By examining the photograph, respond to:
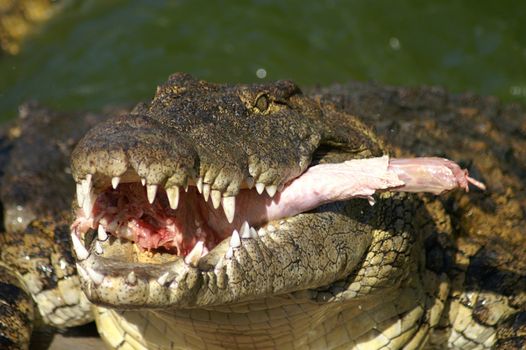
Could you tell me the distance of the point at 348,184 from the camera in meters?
3.77

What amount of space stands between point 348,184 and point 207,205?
616 mm

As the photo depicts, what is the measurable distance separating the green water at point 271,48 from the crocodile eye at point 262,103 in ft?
15.5

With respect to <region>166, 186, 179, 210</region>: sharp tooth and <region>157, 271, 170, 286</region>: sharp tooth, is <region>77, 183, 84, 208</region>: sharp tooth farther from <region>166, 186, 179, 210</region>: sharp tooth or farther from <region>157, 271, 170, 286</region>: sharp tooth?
<region>157, 271, 170, 286</region>: sharp tooth

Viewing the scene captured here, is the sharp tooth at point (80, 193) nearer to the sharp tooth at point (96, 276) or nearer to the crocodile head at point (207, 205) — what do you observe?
the crocodile head at point (207, 205)

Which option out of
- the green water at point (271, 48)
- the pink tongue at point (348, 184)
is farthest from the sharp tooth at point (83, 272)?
the green water at point (271, 48)

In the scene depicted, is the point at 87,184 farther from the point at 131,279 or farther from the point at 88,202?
the point at 131,279

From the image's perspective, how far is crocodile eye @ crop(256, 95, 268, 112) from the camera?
3828 millimetres

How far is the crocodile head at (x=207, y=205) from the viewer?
3.19m

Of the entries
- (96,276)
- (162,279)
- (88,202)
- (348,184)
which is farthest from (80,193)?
(348,184)

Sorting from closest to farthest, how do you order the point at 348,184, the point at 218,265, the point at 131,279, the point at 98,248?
the point at 131,279, the point at 218,265, the point at 98,248, the point at 348,184

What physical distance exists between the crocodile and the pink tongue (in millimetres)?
34

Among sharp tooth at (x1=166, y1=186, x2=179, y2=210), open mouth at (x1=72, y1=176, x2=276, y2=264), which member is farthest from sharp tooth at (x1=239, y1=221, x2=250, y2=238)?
sharp tooth at (x1=166, y1=186, x2=179, y2=210)

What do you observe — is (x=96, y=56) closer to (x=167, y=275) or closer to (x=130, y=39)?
(x=130, y=39)

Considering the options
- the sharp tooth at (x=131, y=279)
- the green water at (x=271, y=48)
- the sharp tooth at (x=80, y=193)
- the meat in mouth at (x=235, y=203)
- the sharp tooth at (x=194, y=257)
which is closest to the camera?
the sharp tooth at (x=131, y=279)
